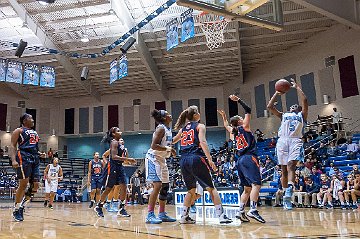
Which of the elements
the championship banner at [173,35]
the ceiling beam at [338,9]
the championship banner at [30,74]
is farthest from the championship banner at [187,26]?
the championship banner at [30,74]

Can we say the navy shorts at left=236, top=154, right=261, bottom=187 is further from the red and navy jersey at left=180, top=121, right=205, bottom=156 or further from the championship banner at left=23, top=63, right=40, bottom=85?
the championship banner at left=23, top=63, right=40, bottom=85

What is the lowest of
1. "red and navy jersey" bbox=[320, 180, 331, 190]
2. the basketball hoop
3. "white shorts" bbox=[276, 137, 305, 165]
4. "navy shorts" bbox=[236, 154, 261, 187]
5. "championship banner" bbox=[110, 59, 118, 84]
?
"red and navy jersey" bbox=[320, 180, 331, 190]

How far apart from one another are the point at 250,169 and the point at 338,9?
12096 mm

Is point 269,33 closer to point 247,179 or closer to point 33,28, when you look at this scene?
point 33,28

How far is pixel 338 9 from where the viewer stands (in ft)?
48.9

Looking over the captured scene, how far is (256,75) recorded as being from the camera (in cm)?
2336

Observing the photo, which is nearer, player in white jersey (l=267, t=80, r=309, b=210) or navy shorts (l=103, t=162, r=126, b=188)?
player in white jersey (l=267, t=80, r=309, b=210)

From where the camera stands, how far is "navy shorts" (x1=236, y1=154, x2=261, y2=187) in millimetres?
5145

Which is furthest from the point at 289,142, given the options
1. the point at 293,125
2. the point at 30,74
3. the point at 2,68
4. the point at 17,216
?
the point at 2,68

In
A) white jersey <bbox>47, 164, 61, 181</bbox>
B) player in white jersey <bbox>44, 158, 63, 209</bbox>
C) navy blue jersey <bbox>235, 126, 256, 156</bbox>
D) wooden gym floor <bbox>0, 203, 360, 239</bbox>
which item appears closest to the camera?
wooden gym floor <bbox>0, 203, 360, 239</bbox>

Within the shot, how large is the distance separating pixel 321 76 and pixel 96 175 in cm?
1361

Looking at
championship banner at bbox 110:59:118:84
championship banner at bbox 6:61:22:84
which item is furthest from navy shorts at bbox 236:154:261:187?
championship banner at bbox 6:61:22:84

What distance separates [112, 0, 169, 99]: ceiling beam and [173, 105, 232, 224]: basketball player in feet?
42.2

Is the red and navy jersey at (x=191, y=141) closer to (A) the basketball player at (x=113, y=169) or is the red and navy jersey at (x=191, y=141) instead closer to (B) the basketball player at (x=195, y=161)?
(B) the basketball player at (x=195, y=161)
